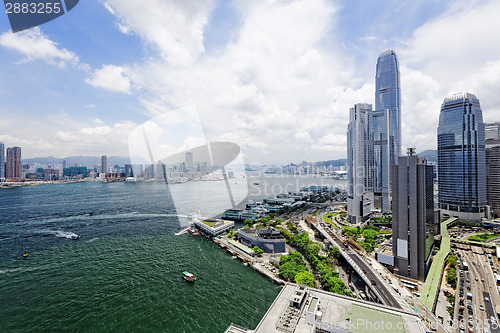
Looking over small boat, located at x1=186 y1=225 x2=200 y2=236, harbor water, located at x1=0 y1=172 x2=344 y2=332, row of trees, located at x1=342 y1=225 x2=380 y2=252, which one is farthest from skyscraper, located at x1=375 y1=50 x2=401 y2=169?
harbor water, located at x1=0 y1=172 x2=344 y2=332

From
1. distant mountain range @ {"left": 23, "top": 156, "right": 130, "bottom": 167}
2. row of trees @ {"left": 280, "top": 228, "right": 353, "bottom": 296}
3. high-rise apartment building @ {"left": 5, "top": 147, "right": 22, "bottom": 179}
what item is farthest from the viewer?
distant mountain range @ {"left": 23, "top": 156, "right": 130, "bottom": 167}

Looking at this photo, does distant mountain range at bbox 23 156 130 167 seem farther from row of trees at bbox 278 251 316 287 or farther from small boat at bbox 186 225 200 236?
row of trees at bbox 278 251 316 287

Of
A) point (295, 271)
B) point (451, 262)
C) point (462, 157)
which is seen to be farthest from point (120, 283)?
point (462, 157)

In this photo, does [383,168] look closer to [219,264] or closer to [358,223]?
[358,223]

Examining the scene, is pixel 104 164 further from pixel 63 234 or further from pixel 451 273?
pixel 451 273

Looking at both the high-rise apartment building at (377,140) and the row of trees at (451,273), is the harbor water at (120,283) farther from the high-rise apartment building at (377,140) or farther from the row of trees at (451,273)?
the high-rise apartment building at (377,140)

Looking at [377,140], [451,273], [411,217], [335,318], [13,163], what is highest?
[377,140]
